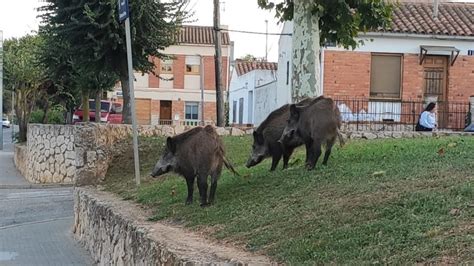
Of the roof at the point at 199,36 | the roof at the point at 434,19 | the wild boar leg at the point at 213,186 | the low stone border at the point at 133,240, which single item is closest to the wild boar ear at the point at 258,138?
the wild boar leg at the point at 213,186

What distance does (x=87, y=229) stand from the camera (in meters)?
11.5

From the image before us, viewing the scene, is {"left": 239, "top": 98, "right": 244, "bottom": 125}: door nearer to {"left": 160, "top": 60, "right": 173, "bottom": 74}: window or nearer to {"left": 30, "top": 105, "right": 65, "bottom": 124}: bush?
{"left": 160, "top": 60, "right": 173, "bottom": 74}: window

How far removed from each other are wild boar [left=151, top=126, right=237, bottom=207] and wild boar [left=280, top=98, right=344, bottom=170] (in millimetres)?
1114

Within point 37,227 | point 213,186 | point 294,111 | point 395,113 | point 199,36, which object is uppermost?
point 199,36

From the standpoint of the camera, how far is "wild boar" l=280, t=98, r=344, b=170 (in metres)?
8.91

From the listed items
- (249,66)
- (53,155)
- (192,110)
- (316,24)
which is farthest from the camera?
(192,110)

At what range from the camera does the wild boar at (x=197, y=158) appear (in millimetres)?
8391

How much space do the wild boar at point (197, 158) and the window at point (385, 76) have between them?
16.4m

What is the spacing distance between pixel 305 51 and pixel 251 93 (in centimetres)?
2668

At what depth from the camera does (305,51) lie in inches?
467

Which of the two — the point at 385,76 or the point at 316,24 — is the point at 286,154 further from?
the point at 385,76

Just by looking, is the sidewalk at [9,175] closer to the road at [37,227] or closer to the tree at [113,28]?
the road at [37,227]

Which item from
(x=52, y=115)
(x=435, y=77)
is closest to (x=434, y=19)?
(x=435, y=77)

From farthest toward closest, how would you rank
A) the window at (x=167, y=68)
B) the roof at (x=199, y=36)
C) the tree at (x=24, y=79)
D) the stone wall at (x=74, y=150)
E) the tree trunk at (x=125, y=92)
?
the roof at (x=199, y=36) < the window at (x=167, y=68) < the tree at (x=24, y=79) < the tree trunk at (x=125, y=92) < the stone wall at (x=74, y=150)
